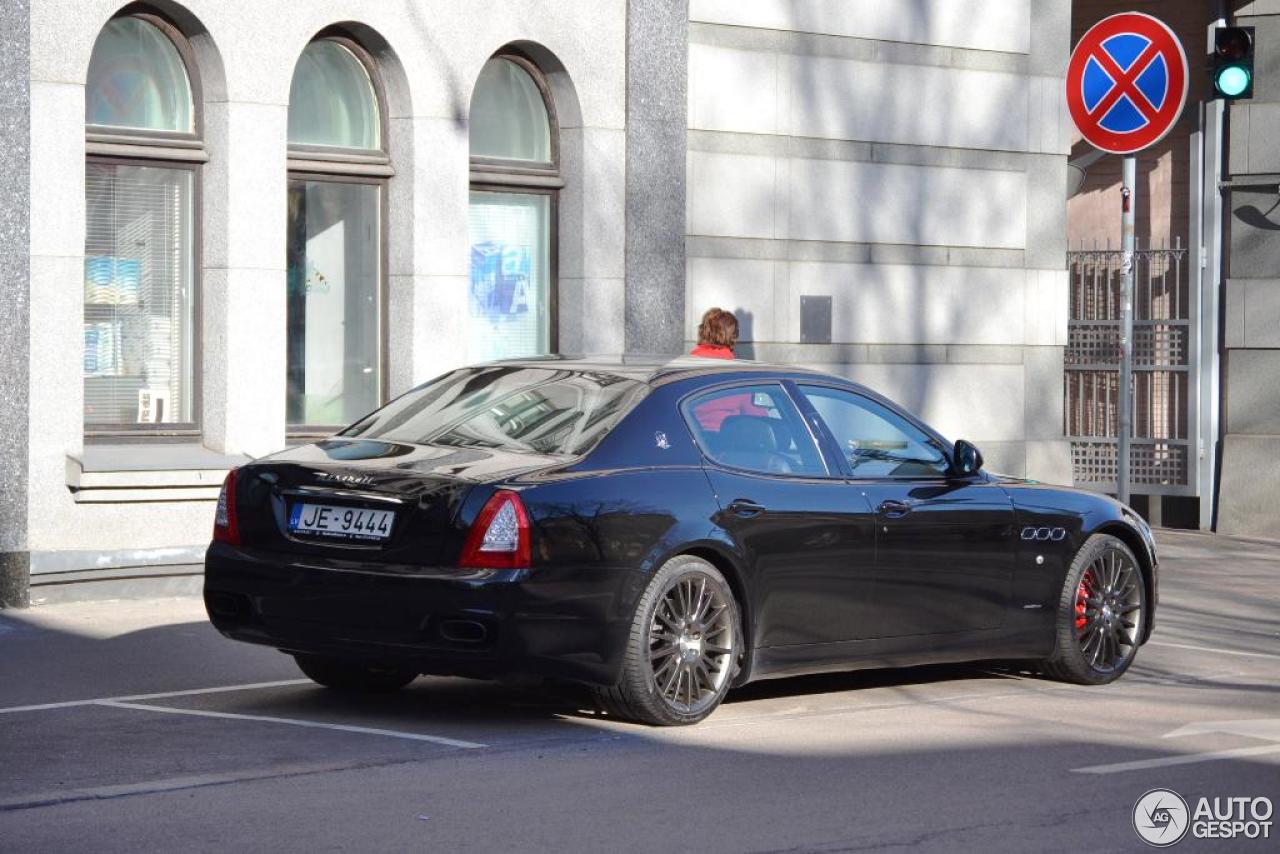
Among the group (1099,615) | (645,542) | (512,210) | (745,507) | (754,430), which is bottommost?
(1099,615)

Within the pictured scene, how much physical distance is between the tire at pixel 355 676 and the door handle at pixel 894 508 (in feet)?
6.87

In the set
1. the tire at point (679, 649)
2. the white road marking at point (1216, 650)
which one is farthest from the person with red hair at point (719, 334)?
the tire at point (679, 649)

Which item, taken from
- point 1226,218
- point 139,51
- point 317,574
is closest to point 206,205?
point 139,51

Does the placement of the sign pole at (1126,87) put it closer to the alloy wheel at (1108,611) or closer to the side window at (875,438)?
the alloy wheel at (1108,611)

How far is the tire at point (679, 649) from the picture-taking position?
8.34 meters

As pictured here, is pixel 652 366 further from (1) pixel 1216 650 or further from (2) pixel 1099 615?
(1) pixel 1216 650

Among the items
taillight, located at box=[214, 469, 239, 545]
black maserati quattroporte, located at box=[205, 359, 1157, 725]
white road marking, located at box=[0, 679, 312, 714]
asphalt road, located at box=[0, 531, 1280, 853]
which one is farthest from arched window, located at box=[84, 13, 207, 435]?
taillight, located at box=[214, 469, 239, 545]

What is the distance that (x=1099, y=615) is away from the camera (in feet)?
34.2

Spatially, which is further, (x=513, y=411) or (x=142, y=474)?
(x=142, y=474)

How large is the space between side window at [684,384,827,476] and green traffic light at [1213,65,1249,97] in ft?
17.6

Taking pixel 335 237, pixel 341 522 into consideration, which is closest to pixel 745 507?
pixel 341 522

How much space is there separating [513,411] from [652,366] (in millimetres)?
694

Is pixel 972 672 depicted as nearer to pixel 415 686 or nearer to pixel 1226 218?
pixel 415 686

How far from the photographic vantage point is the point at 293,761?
25.1ft
